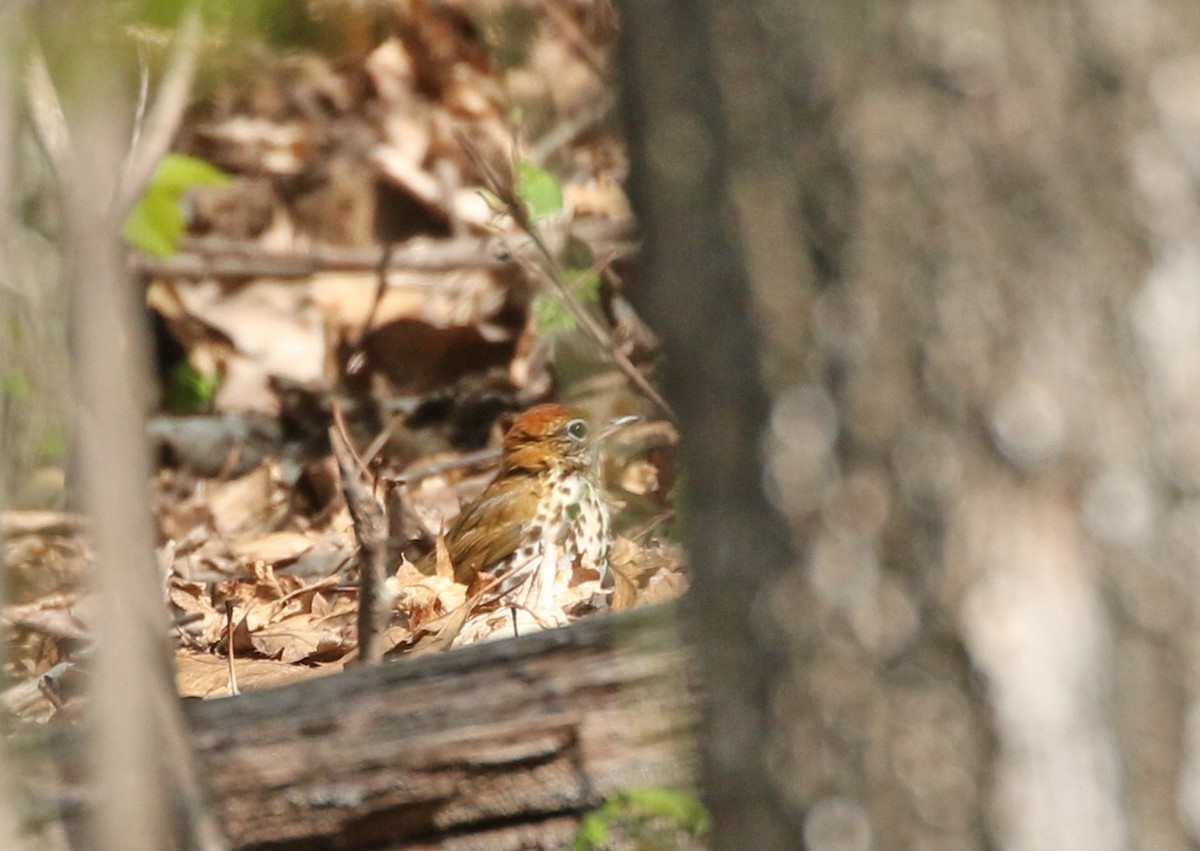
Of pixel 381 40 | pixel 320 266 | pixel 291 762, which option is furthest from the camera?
pixel 381 40

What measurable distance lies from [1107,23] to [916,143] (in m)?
0.18

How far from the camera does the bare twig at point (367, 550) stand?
112 inches

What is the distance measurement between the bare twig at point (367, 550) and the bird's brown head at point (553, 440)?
2548 millimetres

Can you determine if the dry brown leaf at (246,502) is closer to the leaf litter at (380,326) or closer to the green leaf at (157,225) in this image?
the leaf litter at (380,326)

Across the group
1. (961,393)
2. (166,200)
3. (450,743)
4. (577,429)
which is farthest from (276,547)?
(961,393)

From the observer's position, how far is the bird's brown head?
5.61 m

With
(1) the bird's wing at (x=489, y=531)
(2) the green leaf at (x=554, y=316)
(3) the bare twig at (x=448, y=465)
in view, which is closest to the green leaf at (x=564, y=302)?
(2) the green leaf at (x=554, y=316)

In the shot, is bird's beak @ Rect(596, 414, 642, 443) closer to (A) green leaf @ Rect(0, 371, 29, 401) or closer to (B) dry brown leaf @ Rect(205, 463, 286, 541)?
(B) dry brown leaf @ Rect(205, 463, 286, 541)

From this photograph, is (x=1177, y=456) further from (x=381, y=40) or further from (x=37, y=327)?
(x=381, y=40)

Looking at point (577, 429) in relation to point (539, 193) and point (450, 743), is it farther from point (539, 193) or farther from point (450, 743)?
point (450, 743)

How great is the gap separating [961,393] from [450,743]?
124cm

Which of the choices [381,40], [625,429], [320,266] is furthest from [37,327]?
[381,40]

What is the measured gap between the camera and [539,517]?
5227 mm

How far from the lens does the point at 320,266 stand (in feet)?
24.9
